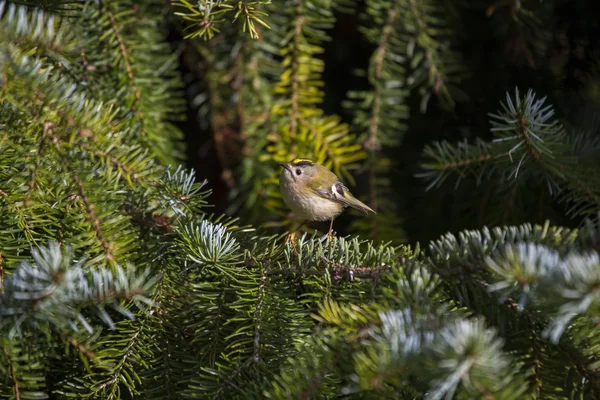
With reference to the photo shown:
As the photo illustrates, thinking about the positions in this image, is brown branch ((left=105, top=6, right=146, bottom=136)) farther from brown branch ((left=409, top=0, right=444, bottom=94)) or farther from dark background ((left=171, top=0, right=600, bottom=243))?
brown branch ((left=409, top=0, right=444, bottom=94))

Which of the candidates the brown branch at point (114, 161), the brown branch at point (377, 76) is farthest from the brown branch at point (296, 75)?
the brown branch at point (114, 161)

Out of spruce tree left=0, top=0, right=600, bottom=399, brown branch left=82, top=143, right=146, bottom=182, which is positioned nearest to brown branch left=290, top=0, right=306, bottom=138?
spruce tree left=0, top=0, right=600, bottom=399

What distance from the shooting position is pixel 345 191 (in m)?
2.02

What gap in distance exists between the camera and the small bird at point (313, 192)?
1827 millimetres

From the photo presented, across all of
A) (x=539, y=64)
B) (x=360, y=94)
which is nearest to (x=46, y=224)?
(x=360, y=94)

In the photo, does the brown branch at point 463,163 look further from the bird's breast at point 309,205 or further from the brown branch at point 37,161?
the brown branch at point 37,161

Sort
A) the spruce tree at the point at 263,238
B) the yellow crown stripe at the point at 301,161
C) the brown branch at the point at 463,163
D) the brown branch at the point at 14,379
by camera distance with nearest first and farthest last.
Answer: the spruce tree at the point at 263,238 < the brown branch at the point at 14,379 < the brown branch at the point at 463,163 < the yellow crown stripe at the point at 301,161

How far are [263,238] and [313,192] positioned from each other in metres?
0.70

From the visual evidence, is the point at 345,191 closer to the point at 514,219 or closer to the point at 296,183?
the point at 296,183

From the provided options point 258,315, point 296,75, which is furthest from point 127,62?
point 258,315

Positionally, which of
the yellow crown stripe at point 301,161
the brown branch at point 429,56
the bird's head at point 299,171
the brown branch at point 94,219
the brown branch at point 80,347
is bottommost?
the bird's head at point 299,171

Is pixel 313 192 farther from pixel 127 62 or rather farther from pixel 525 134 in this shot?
pixel 525 134

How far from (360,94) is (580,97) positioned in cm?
69

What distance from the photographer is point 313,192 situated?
2.02 metres
